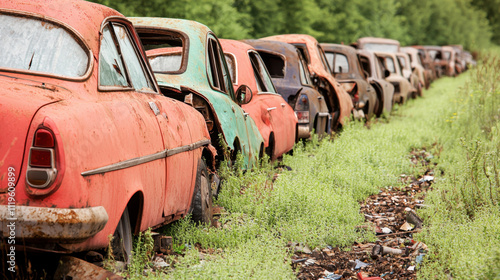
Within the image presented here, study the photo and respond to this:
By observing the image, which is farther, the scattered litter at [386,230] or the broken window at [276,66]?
the broken window at [276,66]

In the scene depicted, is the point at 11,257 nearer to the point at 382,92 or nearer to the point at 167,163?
the point at 167,163

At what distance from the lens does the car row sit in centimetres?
350

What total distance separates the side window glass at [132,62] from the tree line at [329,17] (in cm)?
957

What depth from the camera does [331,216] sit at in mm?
6496

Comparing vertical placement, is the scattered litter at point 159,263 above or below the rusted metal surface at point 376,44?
below

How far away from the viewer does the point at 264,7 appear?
30.6 meters

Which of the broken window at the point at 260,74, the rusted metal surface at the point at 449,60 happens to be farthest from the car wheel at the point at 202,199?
the rusted metal surface at the point at 449,60

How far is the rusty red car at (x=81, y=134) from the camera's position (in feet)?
11.5

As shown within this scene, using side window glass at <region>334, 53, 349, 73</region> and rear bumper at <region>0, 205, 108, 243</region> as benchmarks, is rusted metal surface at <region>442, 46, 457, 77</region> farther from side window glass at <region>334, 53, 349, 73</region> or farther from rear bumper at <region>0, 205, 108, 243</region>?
rear bumper at <region>0, 205, 108, 243</region>

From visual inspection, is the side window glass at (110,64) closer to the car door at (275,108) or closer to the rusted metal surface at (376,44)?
the car door at (275,108)

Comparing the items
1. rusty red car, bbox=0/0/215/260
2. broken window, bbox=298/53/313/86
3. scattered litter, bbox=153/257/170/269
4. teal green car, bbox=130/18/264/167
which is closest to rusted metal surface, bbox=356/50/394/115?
broken window, bbox=298/53/313/86

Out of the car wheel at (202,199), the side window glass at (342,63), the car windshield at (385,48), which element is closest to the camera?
the car wheel at (202,199)

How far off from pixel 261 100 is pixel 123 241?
4876mm

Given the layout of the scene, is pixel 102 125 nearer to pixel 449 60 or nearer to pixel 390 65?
pixel 390 65
